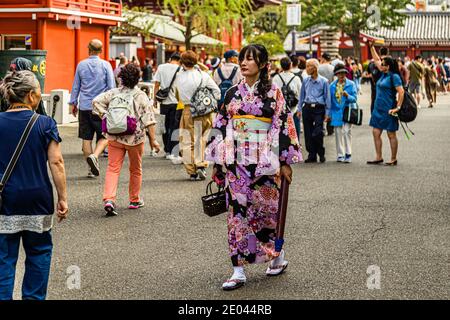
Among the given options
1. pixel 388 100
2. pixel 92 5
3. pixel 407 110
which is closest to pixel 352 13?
pixel 92 5

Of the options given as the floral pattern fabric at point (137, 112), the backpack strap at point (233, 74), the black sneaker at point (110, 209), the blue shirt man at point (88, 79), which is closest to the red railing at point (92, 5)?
the backpack strap at point (233, 74)

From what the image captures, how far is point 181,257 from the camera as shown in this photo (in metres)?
7.76

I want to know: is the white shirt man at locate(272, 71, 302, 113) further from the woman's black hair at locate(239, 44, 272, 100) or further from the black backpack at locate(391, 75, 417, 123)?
the woman's black hair at locate(239, 44, 272, 100)

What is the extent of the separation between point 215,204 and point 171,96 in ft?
26.0

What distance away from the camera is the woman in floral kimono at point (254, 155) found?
6.87 metres

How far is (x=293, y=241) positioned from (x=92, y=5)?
2049cm

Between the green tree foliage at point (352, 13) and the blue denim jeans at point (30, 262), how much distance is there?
57260 mm

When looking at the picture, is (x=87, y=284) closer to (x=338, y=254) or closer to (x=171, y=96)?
(x=338, y=254)

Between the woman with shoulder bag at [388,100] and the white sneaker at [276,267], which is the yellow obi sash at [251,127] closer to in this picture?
the white sneaker at [276,267]

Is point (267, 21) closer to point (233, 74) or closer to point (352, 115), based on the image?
point (233, 74)

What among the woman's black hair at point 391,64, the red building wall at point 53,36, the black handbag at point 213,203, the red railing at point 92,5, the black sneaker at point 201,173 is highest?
the red railing at point 92,5

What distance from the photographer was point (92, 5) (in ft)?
91.2

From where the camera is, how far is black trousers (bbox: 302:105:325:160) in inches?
598

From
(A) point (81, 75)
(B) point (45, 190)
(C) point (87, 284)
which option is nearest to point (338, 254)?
(C) point (87, 284)
